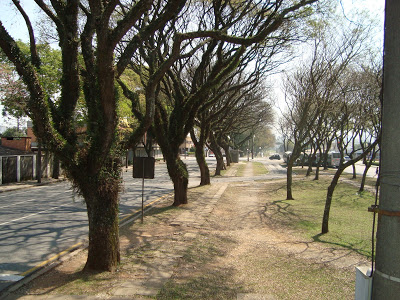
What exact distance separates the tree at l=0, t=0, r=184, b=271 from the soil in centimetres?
75

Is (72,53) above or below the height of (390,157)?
above

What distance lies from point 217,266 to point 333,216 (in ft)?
23.4

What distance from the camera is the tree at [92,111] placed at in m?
5.41

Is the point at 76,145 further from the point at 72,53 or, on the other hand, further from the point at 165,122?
the point at 165,122

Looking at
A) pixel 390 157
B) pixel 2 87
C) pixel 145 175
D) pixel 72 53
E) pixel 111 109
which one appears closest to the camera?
pixel 390 157

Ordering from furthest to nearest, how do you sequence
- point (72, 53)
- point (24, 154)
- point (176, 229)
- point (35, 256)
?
point (24, 154)
point (176, 229)
point (35, 256)
point (72, 53)

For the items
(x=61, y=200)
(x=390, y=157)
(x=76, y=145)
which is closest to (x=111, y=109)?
(x=76, y=145)

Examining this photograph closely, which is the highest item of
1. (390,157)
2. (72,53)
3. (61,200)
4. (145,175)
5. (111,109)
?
(72,53)

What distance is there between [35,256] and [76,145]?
3038mm

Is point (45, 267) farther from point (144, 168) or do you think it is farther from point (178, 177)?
point (178, 177)

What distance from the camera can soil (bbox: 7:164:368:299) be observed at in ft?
17.0

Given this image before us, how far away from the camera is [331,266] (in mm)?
6363

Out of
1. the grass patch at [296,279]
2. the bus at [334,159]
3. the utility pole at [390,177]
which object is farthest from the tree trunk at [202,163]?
the bus at [334,159]

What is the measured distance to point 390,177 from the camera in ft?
6.71
